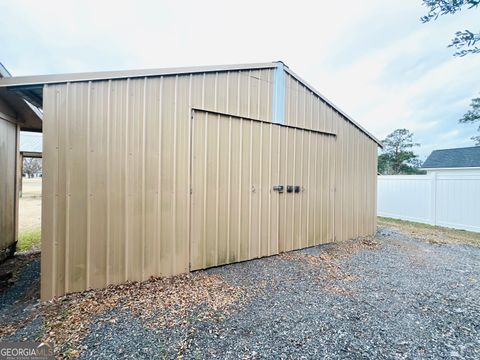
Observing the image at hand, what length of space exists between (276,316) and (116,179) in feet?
8.59

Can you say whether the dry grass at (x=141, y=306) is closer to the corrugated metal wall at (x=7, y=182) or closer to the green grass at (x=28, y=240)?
the corrugated metal wall at (x=7, y=182)

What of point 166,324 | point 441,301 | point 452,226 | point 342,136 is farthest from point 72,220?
point 452,226

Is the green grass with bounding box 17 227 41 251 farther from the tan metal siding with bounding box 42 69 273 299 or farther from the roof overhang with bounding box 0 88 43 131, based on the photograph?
the tan metal siding with bounding box 42 69 273 299

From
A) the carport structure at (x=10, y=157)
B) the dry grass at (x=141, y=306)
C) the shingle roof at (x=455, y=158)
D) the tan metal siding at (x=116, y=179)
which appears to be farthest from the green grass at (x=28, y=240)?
the shingle roof at (x=455, y=158)

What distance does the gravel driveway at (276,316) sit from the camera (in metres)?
1.88

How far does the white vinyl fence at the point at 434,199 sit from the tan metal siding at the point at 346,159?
360 cm

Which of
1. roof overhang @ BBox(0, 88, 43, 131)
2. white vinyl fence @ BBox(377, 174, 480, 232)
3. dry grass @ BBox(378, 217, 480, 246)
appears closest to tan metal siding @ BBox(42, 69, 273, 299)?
roof overhang @ BBox(0, 88, 43, 131)

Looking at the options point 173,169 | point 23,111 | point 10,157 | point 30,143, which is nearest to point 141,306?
point 173,169

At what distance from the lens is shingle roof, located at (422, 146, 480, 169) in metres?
12.3

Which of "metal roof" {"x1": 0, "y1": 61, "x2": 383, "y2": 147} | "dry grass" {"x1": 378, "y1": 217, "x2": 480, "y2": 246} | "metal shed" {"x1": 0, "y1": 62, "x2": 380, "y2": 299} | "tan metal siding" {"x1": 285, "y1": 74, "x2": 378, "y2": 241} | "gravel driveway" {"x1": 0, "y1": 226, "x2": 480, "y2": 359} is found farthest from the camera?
"dry grass" {"x1": 378, "y1": 217, "x2": 480, "y2": 246}

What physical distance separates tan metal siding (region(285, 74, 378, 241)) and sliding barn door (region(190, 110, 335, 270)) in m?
0.35

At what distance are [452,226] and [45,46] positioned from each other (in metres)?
16.5

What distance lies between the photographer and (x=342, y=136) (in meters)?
5.55

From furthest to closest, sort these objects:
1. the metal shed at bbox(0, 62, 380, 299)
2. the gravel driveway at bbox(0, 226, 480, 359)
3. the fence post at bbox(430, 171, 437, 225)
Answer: the fence post at bbox(430, 171, 437, 225), the metal shed at bbox(0, 62, 380, 299), the gravel driveway at bbox(0, 226, 480, 359)
